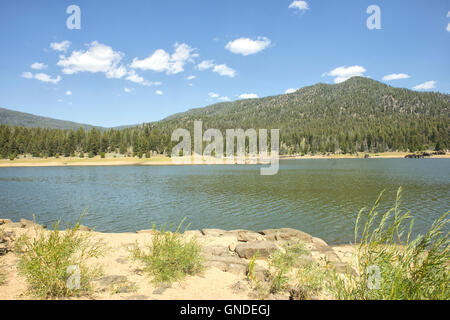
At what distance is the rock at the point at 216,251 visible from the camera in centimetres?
1074

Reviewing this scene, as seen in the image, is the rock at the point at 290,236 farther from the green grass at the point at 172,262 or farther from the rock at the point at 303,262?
the green grass at the point at 172,262

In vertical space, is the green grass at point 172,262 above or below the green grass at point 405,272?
below

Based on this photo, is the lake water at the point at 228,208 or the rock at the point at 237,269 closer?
the rock at the point at 237,269

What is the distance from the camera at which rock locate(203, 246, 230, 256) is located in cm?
1074

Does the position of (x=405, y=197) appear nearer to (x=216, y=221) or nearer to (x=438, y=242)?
(x=216, y=221)

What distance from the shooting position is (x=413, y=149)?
5773 inches

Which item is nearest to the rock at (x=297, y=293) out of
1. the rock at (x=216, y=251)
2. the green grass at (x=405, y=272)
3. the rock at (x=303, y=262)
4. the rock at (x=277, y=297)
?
the rock at (x=277, y=297)

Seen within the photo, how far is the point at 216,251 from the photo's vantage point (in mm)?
11102

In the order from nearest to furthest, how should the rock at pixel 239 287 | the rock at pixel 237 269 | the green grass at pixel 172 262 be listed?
the rock at pixel 239 287, the green grass at pixel 172 262, the rock at pixel 237 269

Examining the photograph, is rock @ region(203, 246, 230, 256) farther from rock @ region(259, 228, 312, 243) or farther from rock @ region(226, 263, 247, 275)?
rock @ region(259, 228, 312, 243)

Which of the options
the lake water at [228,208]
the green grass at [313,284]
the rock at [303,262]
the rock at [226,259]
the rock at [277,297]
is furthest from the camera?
the lake water at [228,208]

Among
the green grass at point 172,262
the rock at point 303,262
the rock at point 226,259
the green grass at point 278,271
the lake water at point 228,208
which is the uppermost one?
the green grass at point 172,262

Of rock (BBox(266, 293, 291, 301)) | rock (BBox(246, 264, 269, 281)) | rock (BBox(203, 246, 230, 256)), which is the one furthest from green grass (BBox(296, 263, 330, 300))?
rock (BBox(203, 246, 230, 256))

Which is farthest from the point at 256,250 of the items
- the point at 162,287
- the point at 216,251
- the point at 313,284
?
the point at 162,287
